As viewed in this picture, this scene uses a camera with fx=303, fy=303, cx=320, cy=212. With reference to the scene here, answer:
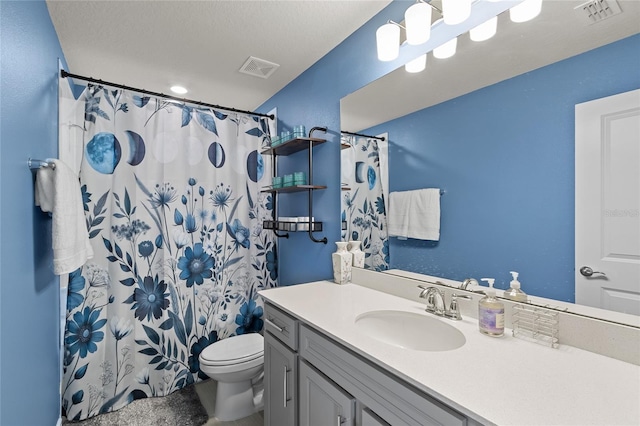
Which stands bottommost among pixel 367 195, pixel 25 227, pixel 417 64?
pixel 25 227

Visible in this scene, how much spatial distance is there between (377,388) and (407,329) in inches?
17.6

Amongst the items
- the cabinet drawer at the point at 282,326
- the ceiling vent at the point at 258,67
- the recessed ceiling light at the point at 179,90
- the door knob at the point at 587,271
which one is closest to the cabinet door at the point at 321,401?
the cabinet drawer at the point at 282,326

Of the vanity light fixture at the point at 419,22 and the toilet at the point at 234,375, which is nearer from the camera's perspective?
the vanity light fixture at the point at 419,22

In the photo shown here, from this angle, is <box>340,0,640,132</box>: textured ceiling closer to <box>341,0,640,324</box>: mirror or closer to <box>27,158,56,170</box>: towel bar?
<box>341,0,640,324</box>: mirror

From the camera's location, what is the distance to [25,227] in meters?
1.17

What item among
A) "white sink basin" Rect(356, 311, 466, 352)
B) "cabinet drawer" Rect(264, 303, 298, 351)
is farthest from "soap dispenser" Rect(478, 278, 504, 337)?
"cabinet drawer" Rect(264, 303, 298, 351)

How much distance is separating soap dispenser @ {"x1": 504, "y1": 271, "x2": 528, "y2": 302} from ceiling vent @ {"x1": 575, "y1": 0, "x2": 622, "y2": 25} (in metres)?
0.85

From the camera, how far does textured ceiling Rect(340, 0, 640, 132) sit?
3.04ft

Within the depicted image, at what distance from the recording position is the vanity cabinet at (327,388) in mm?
822

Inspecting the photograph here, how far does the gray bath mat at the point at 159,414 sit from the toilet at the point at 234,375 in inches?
6.1

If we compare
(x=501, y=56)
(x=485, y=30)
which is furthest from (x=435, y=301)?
(x=485, y=30)

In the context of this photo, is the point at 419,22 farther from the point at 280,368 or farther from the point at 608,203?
the point at 280,368

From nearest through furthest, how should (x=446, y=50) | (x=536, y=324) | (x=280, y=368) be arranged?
(x=536, y=324), (x=446, y=50), (x=280, y=368)

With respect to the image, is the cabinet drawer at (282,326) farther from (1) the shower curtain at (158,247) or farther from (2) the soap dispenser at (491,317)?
(1) the shower curtain at (158,247)
